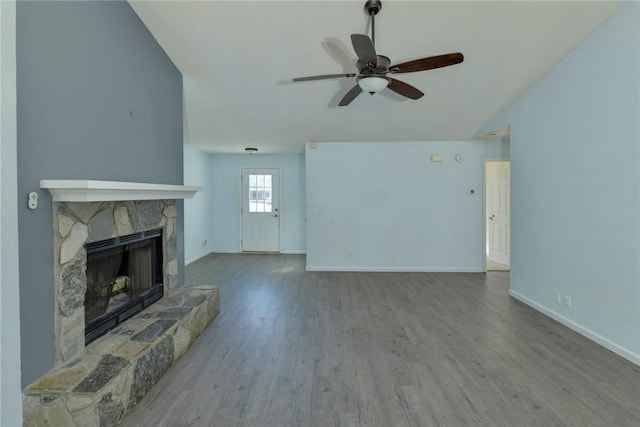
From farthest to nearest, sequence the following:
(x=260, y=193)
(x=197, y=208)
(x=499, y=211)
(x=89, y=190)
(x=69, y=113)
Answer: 1. (x=260, y=193)
2. (x=197, y=208)
3. (x=499, y=211)
4. (x=69, y=113)
5. (x=89, y=190)

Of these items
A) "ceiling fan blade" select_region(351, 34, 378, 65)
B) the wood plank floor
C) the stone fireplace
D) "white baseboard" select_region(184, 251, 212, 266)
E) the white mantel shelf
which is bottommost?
the wood plank floor

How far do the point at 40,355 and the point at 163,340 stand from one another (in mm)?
675

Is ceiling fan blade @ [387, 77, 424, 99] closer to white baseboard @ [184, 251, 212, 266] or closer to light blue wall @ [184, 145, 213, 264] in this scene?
light blue wall @ [184, 145, 213, 264]

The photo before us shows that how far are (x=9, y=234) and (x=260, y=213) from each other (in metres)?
5.69

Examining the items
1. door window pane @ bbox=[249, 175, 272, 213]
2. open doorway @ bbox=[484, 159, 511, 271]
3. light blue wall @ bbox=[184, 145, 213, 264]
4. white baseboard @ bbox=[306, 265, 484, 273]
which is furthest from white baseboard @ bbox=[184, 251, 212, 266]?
open doorway @ bbox=[484, 159, 511, 271]

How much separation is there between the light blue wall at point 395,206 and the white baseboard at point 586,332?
169 centimetres

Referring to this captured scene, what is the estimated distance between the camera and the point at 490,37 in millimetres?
2953

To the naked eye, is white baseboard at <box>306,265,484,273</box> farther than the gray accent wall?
Yes

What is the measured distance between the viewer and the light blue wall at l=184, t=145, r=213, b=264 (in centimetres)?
606

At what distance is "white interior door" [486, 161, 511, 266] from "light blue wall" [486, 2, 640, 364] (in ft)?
7.76

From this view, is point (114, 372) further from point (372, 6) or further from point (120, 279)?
point (372, 6)

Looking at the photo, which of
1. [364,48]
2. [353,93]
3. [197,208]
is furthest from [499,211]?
[197,208]

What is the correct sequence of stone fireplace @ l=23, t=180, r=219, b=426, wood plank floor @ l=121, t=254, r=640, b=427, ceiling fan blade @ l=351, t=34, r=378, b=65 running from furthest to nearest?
ceiling fan blade @ l=351, t=34, r=378, b=65
wood plank floor @ l=121, t=254, r=640, b=427
stone fireplace @ l=23, t=180, r=219, b=426

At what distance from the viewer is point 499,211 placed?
6.18 metres
